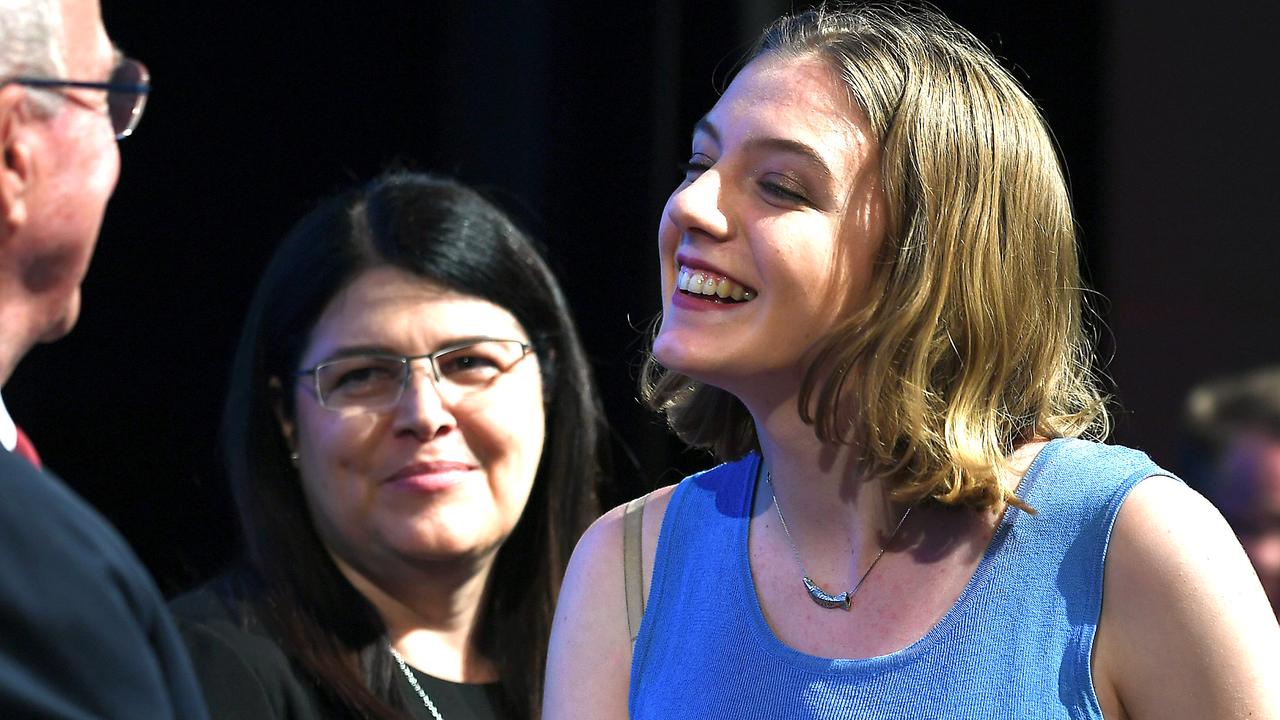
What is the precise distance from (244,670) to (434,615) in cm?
46

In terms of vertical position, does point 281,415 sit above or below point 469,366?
below

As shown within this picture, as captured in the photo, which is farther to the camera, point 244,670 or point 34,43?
point 244,670

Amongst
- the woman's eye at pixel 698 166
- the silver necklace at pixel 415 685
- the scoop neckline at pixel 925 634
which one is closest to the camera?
the scoop neckline at pixel 925 634

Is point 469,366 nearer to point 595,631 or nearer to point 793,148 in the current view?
point 595,631

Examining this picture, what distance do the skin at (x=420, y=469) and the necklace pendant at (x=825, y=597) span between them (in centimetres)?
95

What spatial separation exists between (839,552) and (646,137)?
199 centimetres

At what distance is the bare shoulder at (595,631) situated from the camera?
2.20 meters

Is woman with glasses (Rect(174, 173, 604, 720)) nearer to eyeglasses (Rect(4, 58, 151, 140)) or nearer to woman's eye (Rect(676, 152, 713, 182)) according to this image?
woman's eye (Rect(676, 152, 713, 182))

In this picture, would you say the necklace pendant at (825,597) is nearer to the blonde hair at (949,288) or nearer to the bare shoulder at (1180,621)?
the blonde hair at (949,288)

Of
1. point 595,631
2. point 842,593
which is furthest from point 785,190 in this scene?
point 595,631

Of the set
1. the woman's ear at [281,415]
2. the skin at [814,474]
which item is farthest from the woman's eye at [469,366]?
the skin at [814,474]

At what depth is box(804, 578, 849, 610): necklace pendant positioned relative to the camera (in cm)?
206

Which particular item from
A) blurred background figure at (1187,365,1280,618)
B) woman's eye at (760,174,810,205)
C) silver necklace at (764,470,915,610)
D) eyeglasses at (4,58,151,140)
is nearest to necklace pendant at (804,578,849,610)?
silver necklace at (764,470,915,610)

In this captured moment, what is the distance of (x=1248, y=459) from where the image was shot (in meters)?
3.31
